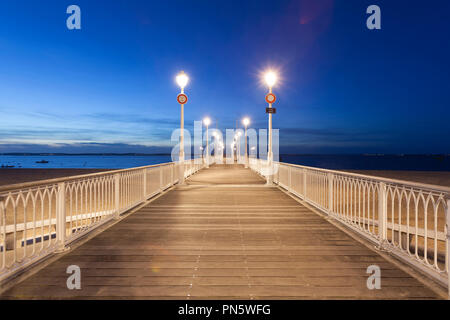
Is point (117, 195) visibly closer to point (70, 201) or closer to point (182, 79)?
point (70, 201)

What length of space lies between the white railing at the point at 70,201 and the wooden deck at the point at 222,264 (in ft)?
1.07

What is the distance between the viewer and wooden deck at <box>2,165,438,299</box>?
3072 mm

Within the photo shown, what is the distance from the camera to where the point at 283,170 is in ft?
36.4

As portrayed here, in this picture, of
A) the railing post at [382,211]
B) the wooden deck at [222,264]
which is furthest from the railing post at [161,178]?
the railing post at [382,211]

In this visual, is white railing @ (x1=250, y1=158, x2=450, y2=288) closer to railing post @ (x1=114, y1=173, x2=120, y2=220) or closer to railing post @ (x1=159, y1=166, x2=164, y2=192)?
railing post @ (x1=159, y1=166, x2=164, y2=192)

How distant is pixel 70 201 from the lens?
4934 mm

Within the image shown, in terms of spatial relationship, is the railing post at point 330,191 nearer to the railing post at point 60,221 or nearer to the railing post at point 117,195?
the railing post at point 117,195

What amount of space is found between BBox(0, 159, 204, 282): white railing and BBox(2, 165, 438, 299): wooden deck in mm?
326

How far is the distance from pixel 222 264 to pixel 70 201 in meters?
3.09

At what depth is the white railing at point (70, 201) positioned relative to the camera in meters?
3.43
